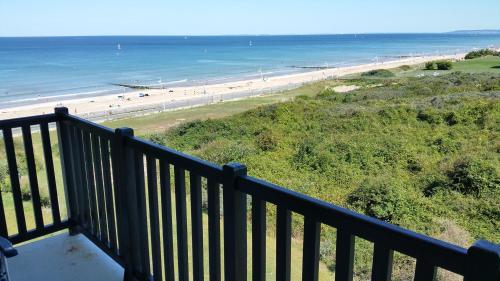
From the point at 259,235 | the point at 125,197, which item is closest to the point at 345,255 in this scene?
the point at 259,235

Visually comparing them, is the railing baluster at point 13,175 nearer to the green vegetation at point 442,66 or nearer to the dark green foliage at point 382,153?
the dark green foliage at point 382,153

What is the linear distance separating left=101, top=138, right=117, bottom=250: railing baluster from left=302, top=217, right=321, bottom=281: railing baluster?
5.09ft

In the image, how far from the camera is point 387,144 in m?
11.1

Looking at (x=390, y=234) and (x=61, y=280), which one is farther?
(x=61, y=280)

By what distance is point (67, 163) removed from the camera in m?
3.12

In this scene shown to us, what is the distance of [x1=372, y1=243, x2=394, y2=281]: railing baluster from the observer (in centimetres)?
123

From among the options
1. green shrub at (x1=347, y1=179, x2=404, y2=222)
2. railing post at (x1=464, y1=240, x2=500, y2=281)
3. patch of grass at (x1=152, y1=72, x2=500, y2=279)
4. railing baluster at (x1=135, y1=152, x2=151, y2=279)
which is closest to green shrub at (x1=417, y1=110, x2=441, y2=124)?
patch of grass at (x1=152, y1=72, x2=500, y2=279)

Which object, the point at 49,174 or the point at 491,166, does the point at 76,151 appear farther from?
the point at 491,166

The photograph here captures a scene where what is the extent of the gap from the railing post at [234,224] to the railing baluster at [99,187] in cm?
125

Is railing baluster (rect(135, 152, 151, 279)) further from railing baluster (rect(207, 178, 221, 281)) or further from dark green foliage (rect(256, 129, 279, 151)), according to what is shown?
dark green foliage (rect(256, 129, 279, 151))

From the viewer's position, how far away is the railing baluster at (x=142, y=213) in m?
2.36

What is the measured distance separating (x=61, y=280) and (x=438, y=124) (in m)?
12.4

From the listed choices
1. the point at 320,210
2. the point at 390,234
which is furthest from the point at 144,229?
the point at 390,234

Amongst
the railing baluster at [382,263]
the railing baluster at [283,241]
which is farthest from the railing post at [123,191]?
the railing baluster at [382,263]
